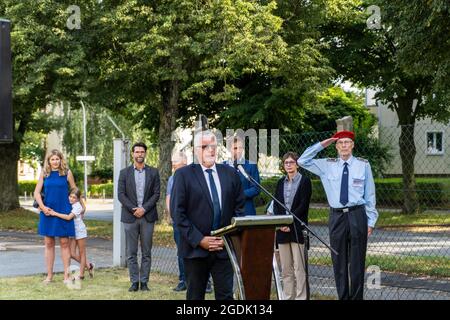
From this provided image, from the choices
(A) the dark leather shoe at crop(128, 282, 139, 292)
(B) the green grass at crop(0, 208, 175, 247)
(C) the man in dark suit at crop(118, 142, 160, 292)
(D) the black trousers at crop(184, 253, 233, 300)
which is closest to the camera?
(D) the black trousers at crop(184, 253, 233, 300)

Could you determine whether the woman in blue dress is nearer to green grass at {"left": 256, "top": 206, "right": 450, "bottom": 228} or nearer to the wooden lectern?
green grass at {"left": 256, "top": 206, "right": 450, "bottom": 228}

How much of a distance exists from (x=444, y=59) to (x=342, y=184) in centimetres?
652

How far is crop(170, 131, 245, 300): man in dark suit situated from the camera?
673cm

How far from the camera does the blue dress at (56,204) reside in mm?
11273

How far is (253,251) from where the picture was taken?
6.09 meters

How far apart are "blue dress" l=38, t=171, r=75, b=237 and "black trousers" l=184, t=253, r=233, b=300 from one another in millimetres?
4876

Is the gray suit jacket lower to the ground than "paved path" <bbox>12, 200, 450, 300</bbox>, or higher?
higher

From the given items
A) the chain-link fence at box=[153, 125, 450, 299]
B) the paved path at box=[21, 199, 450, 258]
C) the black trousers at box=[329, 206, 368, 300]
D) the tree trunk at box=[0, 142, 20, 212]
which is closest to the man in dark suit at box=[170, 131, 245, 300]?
the black trousers at box=[329, 206, 368, 300]

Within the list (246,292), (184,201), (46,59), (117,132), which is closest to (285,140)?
(184,201)

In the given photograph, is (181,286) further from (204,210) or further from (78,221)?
(204,210)

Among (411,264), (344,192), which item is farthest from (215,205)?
(411,264)

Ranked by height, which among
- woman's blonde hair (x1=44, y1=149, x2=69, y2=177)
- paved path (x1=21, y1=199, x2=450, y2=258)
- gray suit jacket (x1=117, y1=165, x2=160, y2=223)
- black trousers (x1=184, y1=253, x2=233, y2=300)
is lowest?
paved path (x1=21, y1=199, x2=450, y2=258)

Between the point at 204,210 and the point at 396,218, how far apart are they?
7006 mm

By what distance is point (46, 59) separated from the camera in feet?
64.3
